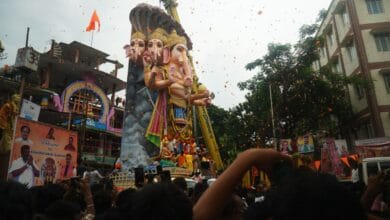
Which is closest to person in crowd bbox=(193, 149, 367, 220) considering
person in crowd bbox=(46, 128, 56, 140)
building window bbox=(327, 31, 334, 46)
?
person in crowd bbox=(46, 128, 56, 140)

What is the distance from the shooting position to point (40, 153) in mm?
7934

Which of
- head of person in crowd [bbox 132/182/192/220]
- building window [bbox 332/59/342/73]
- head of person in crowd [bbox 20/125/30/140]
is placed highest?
building window [bbox 332/59/342/73]

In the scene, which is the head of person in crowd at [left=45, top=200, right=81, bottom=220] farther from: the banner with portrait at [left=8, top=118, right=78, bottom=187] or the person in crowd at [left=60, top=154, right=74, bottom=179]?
the person in crowd at [left=60, top=154, right=74, bottom=179]

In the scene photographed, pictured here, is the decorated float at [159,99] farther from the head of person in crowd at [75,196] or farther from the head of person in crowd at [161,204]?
the head of person in crowd at [161,204]

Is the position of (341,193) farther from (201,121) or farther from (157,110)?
(201,121)

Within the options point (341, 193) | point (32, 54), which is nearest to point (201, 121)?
point (32, 54)

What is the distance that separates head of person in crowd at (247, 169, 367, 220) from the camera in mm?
1100

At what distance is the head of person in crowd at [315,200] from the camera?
1100 mm

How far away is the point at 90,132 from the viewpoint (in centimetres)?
2777

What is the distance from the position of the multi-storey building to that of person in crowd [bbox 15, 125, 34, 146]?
16823mm

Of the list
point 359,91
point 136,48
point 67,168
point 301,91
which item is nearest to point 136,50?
point 136,48

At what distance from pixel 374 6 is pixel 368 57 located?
133 inches

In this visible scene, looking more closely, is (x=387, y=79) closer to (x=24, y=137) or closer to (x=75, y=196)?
(x=24, y=137)

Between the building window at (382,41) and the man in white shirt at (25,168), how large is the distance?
19.1m
